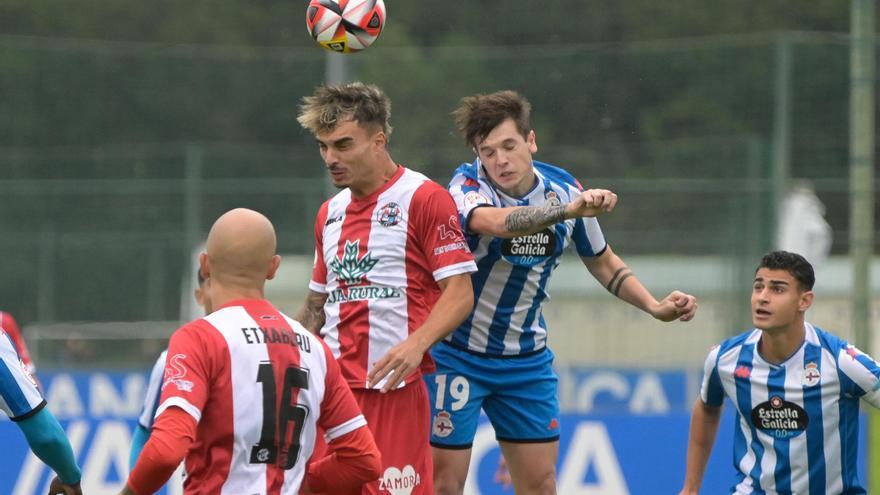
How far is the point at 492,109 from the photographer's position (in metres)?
6.00

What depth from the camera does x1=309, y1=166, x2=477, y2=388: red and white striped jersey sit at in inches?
219

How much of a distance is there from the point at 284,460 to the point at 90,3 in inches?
672

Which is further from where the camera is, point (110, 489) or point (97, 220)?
point (97, 220)

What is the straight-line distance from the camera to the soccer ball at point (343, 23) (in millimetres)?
6555

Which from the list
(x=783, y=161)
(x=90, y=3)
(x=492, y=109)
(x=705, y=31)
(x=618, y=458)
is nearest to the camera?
(x=492, y=109)

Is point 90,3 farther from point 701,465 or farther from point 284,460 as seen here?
point 284,460

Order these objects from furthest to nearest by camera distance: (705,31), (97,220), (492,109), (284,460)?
(97,220) → (705,31) → (492,109) → (284,460)

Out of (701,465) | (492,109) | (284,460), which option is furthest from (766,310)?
(284,460)

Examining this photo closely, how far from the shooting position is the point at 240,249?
4.11 meters

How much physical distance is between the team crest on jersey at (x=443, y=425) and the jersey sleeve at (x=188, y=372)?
2.24 m

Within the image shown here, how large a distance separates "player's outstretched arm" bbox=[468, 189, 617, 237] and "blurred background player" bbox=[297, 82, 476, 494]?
0.64 feet

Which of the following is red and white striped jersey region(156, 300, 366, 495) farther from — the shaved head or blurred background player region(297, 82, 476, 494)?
blurred background player region(297, 82, 476, 494)

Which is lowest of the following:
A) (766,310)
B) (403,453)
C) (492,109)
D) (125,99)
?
(403,453)

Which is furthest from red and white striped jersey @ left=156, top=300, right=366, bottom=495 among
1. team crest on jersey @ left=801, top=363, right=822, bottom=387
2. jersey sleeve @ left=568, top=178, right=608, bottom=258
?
team crest on jersey @ left=801, top=363, right=822, bottom=387
